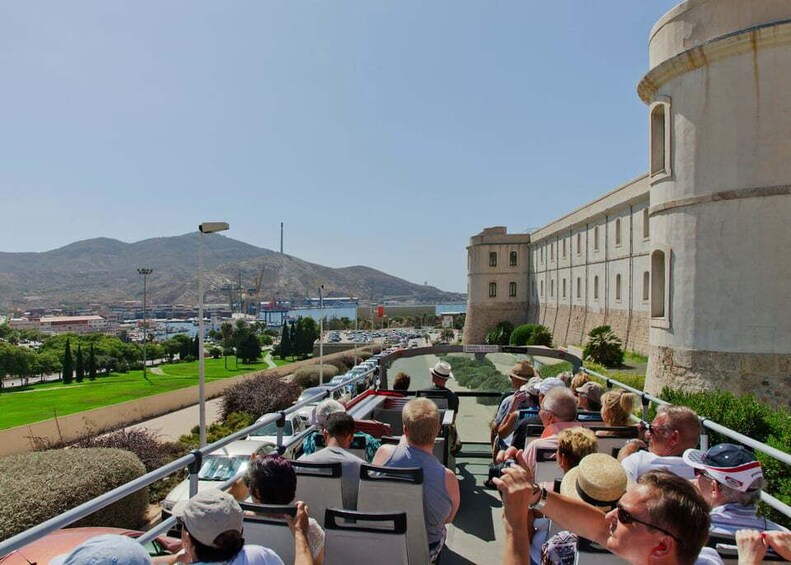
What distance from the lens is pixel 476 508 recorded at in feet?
18.9

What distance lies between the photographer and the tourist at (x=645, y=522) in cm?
197

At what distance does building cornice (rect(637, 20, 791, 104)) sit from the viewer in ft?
43.4

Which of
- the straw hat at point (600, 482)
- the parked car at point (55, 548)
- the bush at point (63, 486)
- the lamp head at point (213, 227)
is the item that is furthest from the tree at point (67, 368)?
the straw hat at point (600, 482)

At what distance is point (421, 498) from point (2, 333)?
5867 inches

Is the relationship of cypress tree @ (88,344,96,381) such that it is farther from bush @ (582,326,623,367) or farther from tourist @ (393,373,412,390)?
tourist @ (393,373,412,390)

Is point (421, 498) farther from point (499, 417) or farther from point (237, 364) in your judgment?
point (237, 364)

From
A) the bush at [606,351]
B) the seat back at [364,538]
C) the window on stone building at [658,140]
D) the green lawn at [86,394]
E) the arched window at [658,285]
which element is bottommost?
the green lawn at [86,394]

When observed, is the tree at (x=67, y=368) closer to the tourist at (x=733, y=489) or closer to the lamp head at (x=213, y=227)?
the lamp head at (x=213, y=227)

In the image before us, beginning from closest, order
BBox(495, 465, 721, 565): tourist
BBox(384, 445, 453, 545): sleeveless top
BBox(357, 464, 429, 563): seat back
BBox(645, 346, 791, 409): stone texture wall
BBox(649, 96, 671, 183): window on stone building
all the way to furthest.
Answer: BBox(495, 465, 721, 565): tourist < BBox(357, 464, 429, 563): seat back < BBox(384, 445, 453, 545): sleeveless top < BBox(645, 346, 791, 409): stone texture wall < BBox(649, 96, 671, 183): window on stone building

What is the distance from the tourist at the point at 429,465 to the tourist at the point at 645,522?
4.37ft

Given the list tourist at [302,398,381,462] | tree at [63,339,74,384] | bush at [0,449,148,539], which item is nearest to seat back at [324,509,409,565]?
tourist at [302,398,381,462]

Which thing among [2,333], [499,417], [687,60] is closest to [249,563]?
[499,417]

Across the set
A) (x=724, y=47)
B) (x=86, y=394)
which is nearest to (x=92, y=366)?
(x=86, y=394)

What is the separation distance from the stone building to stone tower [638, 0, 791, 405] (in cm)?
2
